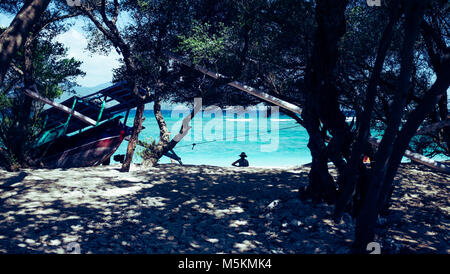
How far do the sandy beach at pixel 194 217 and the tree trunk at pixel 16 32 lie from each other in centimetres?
313

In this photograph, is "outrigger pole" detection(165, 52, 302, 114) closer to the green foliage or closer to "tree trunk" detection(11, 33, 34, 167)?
the green foliage

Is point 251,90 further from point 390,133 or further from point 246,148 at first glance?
point 246,148

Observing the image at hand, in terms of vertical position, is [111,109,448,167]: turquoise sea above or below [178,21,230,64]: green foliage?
below

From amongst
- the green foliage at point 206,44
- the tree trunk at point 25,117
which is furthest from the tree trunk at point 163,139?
the tree trunk at point 25,117

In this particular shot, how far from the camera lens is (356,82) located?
8984mm

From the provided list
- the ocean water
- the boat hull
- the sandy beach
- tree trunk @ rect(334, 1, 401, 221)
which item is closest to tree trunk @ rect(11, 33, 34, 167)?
the boat hull

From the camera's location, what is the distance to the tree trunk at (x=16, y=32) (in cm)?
514

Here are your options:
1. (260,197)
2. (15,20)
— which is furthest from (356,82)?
(15,20)

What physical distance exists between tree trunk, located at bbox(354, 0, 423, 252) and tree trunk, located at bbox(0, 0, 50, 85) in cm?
637

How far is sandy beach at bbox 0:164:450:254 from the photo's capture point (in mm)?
5379

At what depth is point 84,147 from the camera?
1319 cm
